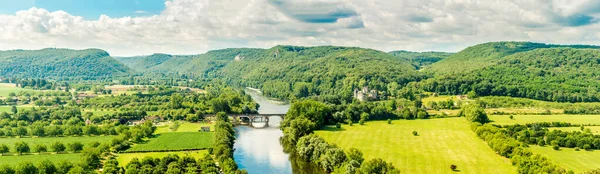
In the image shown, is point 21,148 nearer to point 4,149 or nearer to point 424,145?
point 4,149

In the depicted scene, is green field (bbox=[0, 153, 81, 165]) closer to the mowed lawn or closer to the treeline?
the treeline

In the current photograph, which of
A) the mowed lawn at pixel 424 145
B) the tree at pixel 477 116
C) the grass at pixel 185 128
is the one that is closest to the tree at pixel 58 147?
the grass at pixel 185 128

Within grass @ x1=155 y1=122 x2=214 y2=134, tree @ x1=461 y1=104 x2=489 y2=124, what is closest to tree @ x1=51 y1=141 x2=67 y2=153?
grass @ x1=155 y1=122 x2=214 y2=134

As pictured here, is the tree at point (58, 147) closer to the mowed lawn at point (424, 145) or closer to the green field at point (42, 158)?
the green field at point (42, 158)

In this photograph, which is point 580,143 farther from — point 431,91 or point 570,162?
point 431,91

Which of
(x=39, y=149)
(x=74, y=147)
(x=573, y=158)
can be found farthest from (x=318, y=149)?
(x=39, y=149)

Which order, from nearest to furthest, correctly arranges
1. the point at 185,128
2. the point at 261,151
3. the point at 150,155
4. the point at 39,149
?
the point at 39,149 < the point at 150,155 < the point at 261,151 < the point at 185,128
